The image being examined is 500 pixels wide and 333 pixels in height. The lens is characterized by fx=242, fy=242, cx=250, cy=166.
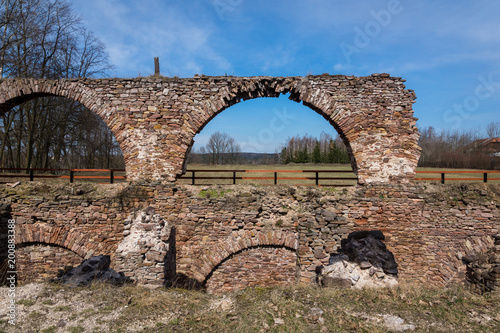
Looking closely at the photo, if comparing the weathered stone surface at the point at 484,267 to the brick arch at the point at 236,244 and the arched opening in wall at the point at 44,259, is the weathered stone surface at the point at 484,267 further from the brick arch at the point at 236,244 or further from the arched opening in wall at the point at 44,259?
the arched opening in wall at the point at 44,259

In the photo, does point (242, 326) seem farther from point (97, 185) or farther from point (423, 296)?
point (97, 185)

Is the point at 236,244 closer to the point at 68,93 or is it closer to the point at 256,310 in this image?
the point at 256,310

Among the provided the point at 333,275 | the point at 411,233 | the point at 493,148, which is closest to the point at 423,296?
the point at 333,275

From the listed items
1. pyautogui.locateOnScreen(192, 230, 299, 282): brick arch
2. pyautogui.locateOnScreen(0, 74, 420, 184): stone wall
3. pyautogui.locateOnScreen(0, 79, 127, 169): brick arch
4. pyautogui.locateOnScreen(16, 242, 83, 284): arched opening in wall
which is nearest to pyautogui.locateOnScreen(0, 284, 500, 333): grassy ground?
pyautogui.locateOnScreen(192, 230, 299, 282): brick arch

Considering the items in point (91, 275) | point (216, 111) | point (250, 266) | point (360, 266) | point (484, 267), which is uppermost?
point (216, 111)

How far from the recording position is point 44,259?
300 inches

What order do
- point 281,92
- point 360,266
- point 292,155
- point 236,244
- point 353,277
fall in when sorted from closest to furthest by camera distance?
1. point 353,277
2. point 360,266
3. point 236,244
4. point 281,92
5. point 292,155

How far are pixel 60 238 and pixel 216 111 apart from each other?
6.10m

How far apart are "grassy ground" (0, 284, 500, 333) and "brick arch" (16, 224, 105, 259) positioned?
2009 mm

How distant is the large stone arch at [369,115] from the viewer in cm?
732

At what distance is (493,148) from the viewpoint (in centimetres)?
3925

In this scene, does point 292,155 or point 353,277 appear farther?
point 292,155

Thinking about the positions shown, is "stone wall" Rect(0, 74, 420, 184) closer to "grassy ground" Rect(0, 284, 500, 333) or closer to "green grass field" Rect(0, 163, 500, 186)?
"green grass field" Rect(0, 163, 500, 186)

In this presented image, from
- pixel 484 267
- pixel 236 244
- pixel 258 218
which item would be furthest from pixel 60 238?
pixel 484 267
